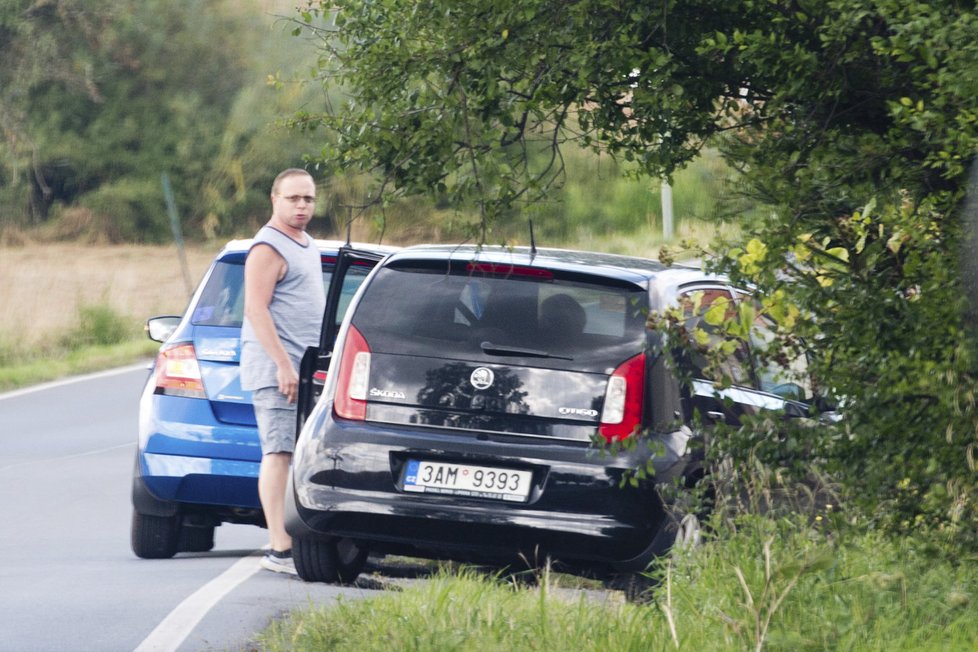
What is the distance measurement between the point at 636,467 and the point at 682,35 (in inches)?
63.2

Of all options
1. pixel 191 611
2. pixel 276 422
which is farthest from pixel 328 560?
pixel 276 422

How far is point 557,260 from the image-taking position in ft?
23.5

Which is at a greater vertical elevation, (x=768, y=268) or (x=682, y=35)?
(x=682, y=35)

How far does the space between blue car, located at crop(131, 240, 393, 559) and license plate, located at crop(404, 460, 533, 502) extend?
5.69ft

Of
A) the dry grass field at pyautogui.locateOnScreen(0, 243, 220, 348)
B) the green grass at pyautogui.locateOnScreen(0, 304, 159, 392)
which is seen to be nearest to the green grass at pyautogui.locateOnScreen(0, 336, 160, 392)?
the green grass at pyautogui.locateOnScreen(0, 304, 159, 392)

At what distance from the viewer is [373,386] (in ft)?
A: 23.2

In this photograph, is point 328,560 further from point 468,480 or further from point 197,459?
point 197,459

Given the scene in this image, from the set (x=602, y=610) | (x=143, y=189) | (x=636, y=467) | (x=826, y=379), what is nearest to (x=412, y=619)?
(x=602, y=610)

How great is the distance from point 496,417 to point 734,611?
1.52 m

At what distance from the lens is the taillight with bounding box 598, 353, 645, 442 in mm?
6852

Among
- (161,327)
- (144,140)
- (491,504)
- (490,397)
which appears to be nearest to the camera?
(491,504)

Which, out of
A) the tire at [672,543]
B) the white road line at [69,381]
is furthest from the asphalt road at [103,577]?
the white road line at [69,381]

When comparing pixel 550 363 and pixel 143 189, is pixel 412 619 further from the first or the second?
pixel 143 189

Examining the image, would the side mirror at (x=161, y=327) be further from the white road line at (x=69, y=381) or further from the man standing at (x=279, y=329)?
the white road line at (x=69, y=381)
